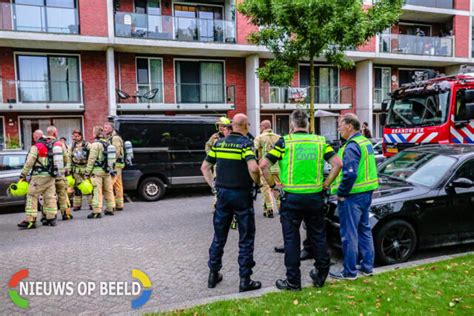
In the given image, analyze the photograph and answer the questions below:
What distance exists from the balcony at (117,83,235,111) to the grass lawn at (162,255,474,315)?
1467cm

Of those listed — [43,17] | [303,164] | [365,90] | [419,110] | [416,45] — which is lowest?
[303,164]

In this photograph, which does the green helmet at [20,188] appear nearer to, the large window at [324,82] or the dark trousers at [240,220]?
the dark trousers at [240,220]

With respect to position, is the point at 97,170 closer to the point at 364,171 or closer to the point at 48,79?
the point at 364,171

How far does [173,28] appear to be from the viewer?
18203 millimetres

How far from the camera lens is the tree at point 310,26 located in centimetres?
1109

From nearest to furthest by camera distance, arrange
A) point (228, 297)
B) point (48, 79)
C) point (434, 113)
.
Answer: point (228, 297)
point (434, 113)
point (48, 79)

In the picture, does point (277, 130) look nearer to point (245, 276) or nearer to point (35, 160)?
point (35, 160)

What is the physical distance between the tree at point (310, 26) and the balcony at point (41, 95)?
8.92 m

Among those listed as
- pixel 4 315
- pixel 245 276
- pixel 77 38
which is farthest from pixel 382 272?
pixel 77 38

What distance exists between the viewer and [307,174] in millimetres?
4027

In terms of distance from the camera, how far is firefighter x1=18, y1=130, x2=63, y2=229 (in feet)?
24.7

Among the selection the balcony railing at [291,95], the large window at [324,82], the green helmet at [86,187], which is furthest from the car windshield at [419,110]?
the large window at [324,82]

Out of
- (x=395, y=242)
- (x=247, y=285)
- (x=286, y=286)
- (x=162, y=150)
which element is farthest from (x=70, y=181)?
(x=395, y=242)

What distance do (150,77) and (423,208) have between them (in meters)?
15.7
